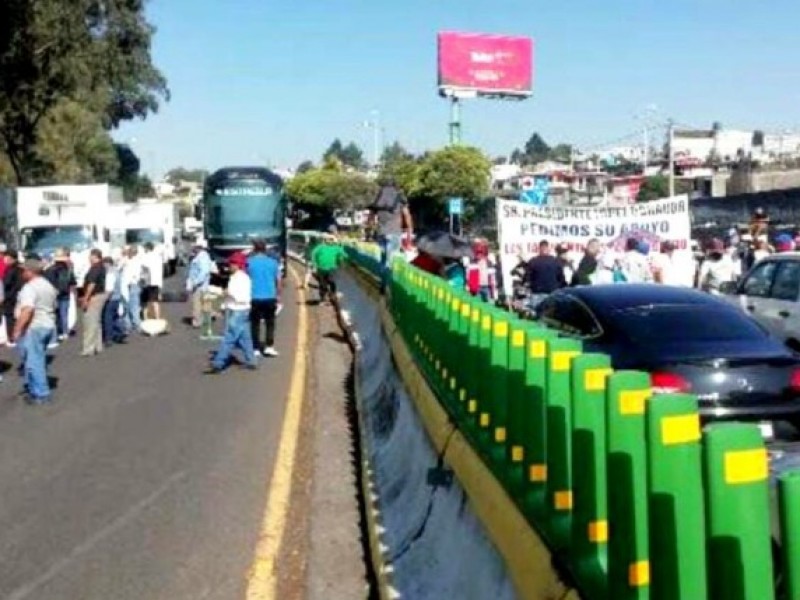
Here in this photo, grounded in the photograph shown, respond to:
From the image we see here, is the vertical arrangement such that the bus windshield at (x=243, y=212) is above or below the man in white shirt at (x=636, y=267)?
above

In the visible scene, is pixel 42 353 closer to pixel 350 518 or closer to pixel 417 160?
pixel 350 518

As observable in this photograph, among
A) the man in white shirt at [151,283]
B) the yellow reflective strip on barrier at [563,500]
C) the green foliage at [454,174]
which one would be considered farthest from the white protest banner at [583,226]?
the green foliage at [454,174]

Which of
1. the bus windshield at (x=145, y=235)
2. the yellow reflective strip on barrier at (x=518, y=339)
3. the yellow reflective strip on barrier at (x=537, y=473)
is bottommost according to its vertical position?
the yellow reflective strip on barrier at (x=537, y=473)

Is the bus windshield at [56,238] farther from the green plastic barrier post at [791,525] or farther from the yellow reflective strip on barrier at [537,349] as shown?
the green plastic barrier post at [791,525]

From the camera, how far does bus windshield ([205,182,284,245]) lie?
36.2 m

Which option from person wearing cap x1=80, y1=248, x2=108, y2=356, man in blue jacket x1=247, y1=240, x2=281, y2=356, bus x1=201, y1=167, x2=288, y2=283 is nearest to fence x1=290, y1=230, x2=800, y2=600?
man in blue jacket x1=247, y1=240, x2=281, y2=356

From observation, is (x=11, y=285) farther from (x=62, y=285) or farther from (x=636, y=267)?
(x=636, y=267)

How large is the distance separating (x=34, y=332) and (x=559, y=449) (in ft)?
35.3

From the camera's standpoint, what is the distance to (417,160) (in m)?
88.0

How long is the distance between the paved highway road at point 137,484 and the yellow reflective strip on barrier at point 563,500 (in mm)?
2899

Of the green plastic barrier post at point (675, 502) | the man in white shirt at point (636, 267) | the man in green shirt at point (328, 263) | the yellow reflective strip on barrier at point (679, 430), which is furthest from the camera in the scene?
the man in green shirt at point (328, 263)

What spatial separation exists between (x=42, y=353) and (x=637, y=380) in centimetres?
1141

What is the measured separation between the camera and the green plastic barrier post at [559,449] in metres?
3.92

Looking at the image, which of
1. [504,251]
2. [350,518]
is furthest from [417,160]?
[350,518]
